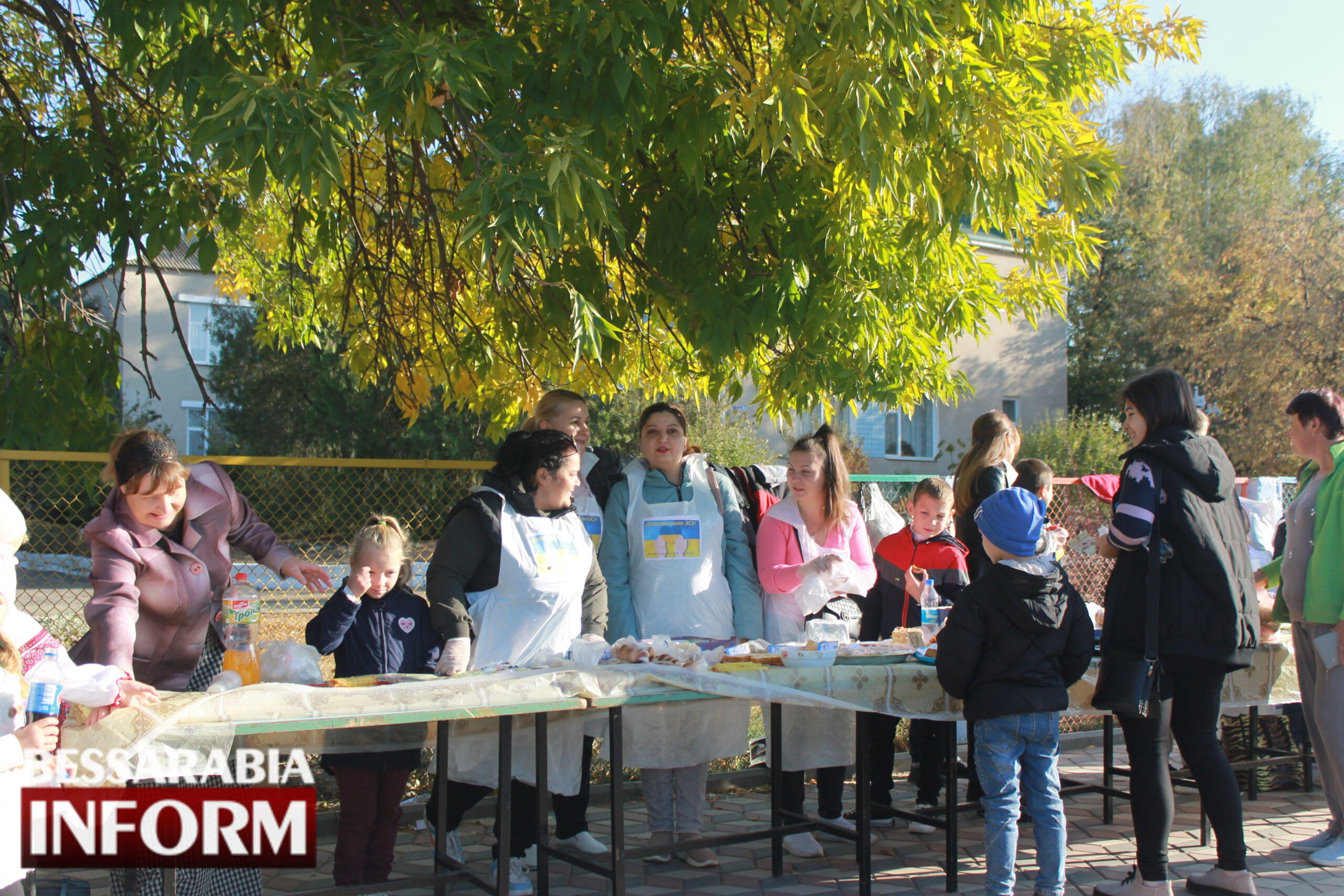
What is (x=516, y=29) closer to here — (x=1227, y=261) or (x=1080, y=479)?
(x=1080, y=479)

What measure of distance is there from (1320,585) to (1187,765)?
3.40ft

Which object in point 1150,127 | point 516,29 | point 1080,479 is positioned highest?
point 1150,127

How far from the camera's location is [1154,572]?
3.88m

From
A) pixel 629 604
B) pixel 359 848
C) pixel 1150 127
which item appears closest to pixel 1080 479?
pixel 629 604

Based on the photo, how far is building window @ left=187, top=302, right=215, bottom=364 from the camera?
2783cm

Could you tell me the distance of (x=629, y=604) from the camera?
467 centimetres

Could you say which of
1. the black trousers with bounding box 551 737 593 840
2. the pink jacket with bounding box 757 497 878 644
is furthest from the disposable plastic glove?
the pink jacket with bounding box 757 497 878 644

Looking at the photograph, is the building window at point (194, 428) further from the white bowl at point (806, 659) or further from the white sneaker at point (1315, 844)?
the white sneaker at point (1315, 844)

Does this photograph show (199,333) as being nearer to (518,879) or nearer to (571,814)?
(571,814)

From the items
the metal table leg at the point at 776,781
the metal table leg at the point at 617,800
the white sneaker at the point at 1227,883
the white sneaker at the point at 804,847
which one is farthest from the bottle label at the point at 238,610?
the white sneaker at the point at 1227,883

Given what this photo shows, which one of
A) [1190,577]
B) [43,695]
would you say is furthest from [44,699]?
[1190,577]

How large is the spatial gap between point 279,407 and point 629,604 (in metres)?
17.9

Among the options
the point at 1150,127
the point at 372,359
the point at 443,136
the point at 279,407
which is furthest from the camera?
the point at 1150,127

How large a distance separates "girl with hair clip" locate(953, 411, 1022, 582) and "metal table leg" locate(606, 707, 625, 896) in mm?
1924
